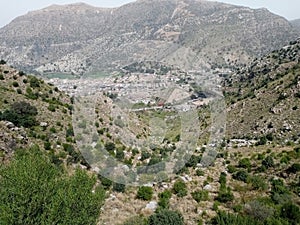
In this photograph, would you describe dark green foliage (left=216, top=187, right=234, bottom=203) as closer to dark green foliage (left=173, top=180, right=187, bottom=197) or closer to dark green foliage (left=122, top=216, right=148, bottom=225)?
dark green foliage (left=173, top=180, right=187, bottom=197)

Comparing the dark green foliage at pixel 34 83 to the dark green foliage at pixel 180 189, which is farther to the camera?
the dark green foliage at pixel 34 83

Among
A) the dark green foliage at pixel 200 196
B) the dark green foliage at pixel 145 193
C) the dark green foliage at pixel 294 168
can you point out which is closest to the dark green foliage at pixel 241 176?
the dark green foliage at pixel 294 168

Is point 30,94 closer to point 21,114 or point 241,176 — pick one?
point 21,114

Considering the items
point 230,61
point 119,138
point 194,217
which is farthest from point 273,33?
point 194,217

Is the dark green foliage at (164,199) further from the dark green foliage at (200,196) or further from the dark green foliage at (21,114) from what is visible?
the dark green foliage at (21,114)

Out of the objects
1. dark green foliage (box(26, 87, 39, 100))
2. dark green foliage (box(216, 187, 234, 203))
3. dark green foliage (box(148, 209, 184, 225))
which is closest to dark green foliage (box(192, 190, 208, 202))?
dark green foliage (box(216, 187, 234, 203))

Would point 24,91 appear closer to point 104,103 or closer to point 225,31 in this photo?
point 104,103
